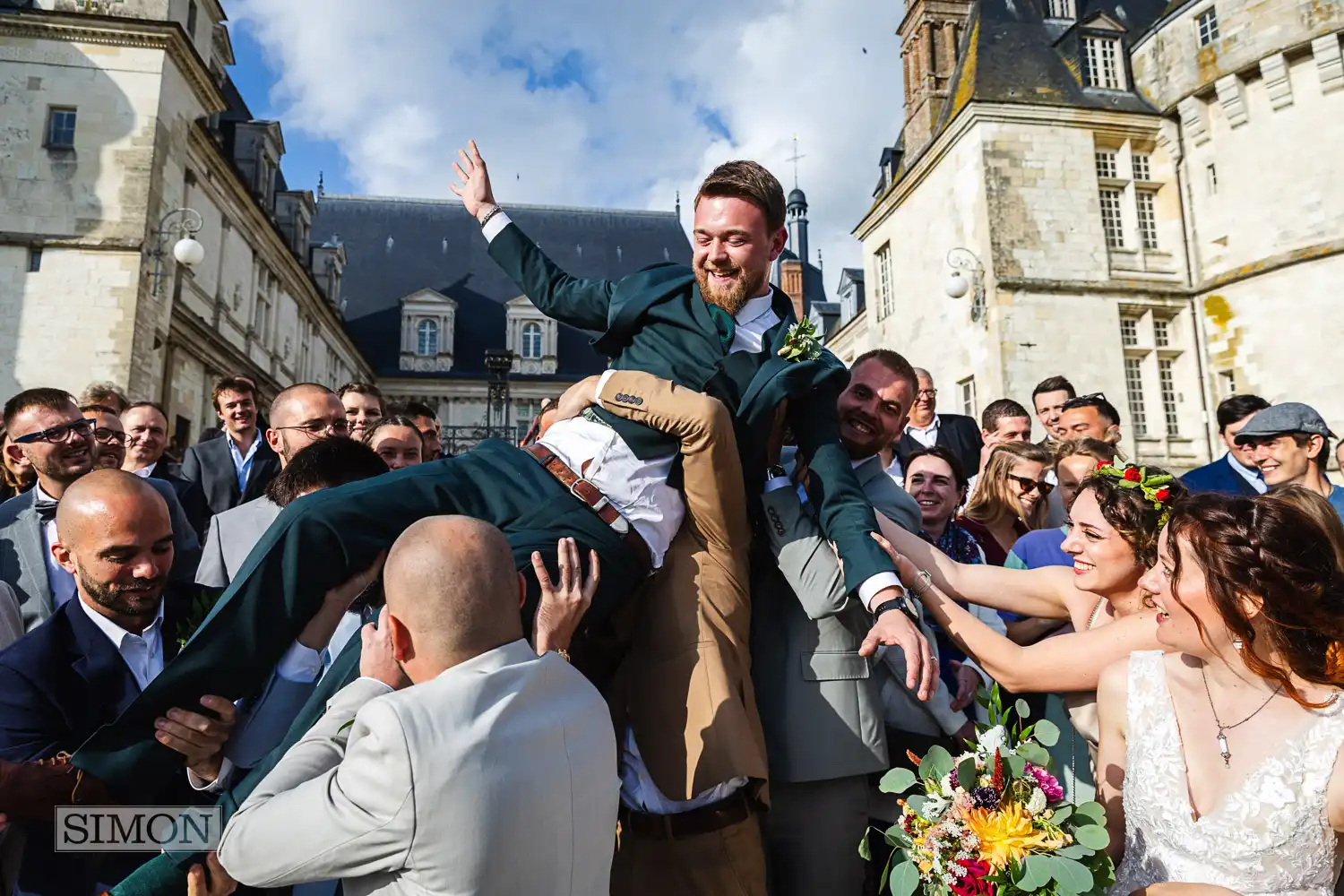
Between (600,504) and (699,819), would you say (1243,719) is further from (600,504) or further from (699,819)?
(600,504)

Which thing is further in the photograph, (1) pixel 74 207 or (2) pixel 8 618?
(1) pixel 74 207

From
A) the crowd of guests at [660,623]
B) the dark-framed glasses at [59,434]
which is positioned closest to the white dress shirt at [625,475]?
the crowd of guests at [660,623]

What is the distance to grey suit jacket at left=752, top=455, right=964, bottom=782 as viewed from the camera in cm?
283

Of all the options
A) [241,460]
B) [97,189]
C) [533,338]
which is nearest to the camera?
[241,460]

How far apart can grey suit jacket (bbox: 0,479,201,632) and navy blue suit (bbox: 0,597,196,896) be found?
680 millimetres

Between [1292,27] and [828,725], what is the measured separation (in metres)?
22.3

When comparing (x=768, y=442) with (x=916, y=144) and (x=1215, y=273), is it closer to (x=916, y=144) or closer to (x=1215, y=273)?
(x=1215, y=273)

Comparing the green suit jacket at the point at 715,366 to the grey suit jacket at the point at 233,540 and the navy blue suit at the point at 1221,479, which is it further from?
the navy blue suit at the point at 1221,479

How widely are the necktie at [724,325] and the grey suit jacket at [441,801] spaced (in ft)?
4.86

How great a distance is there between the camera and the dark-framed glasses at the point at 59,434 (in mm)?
4426

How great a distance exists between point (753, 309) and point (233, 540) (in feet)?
7.66

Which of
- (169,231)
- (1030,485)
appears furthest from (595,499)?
(169,231)

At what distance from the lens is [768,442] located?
10.0 ft

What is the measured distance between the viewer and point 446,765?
1.67m
